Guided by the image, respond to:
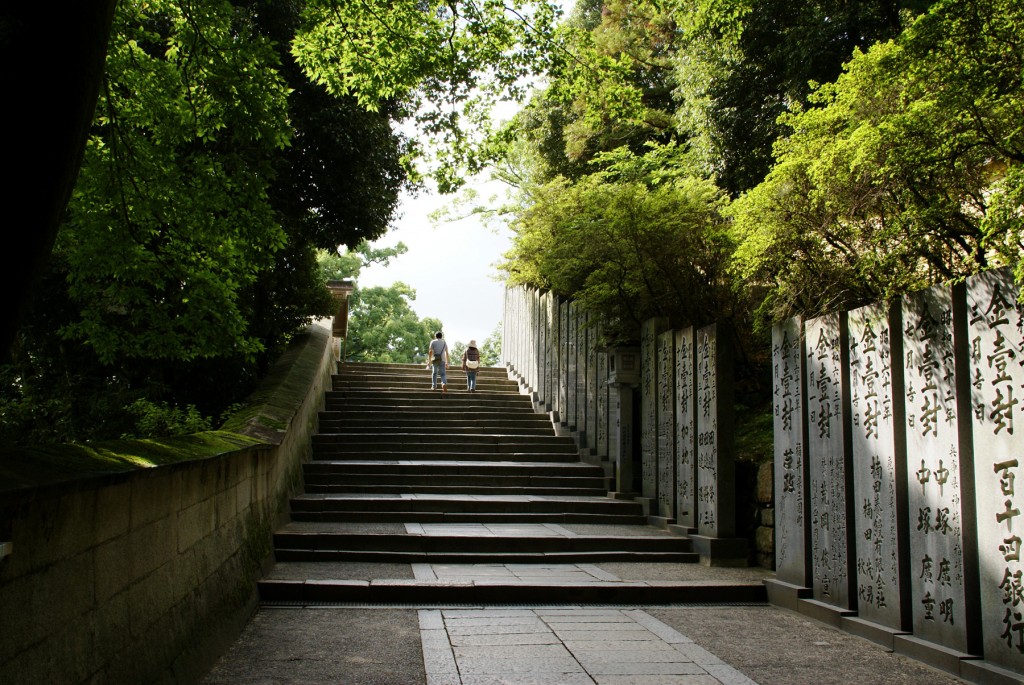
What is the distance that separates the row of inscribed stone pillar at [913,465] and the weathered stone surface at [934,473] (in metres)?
0.01

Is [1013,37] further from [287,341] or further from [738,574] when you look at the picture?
[287,341]

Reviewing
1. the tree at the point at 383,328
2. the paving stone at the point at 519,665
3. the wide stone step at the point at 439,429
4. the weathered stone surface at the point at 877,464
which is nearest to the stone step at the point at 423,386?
the wide stone step at the point at 439,429

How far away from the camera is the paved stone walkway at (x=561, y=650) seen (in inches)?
189

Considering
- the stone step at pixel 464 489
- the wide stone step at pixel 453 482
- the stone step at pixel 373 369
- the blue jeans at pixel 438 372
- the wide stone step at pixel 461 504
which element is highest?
the stone step at pixel 373 369

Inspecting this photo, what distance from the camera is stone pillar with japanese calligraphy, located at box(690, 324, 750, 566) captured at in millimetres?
8625


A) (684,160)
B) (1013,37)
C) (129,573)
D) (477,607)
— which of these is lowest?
(477,607)

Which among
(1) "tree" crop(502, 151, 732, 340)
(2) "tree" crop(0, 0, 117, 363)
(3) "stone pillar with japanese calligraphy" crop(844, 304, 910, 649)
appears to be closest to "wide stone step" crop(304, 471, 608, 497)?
(1) "tree" crop(502, 151, 732, 340)

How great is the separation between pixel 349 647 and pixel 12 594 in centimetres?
305

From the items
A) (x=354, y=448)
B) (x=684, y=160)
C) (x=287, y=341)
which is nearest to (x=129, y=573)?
(x=354, y=448)

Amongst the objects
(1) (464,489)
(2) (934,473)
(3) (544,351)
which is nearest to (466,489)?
(1) (464,489)

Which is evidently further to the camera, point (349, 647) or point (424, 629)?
point (424, 629)

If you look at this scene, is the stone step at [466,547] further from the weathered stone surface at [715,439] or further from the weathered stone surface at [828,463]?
the weathered stone surface at [828,463]

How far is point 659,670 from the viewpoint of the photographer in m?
5.00

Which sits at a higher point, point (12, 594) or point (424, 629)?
point (12, 594)
